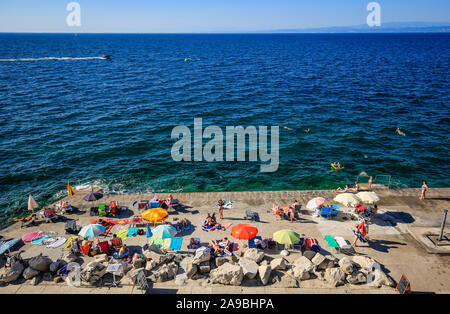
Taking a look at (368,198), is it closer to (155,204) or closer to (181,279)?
(181,279)

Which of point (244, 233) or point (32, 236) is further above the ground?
point (244, 233)

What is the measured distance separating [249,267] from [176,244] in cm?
480

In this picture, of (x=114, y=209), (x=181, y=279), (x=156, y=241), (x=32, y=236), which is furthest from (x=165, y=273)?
(x=32, y=236)

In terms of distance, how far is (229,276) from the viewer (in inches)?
607

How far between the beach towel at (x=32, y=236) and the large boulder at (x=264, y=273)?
51.2 feet

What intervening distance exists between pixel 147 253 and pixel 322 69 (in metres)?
98.6

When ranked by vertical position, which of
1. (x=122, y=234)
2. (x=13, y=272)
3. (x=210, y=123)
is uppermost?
(x=210, y=123)

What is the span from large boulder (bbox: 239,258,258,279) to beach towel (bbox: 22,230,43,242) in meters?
14.5

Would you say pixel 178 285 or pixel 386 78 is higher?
pixel 386 78

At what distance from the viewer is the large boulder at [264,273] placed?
15445mm

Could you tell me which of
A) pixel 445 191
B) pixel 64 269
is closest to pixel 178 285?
pixel 64 269

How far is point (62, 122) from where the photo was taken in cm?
4891

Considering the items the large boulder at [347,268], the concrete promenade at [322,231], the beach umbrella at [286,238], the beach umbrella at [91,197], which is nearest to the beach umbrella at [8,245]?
the concrete promenade at [322,231]

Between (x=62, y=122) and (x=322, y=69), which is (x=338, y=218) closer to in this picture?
(x=62, y=122)
